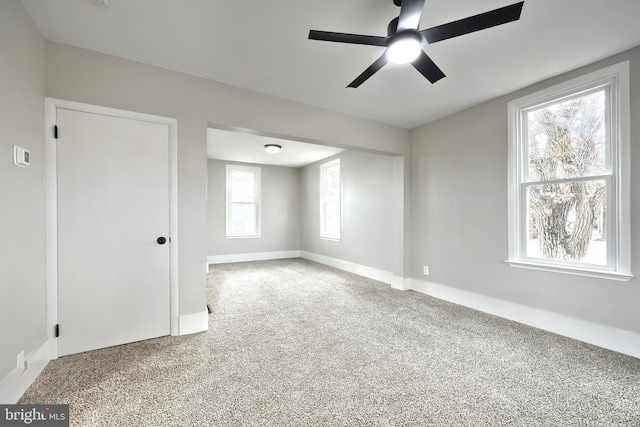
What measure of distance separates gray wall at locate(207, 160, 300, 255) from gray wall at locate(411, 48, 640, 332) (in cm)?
Answer: 391

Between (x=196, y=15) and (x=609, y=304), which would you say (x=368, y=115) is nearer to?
(x=196, y=15)

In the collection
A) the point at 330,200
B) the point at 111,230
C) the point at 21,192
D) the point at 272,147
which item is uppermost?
the point at 272,147

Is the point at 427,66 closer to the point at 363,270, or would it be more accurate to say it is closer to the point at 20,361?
the point at 20,361

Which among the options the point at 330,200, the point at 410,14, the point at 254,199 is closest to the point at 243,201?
the point at 254,199

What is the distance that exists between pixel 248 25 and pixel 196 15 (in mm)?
355

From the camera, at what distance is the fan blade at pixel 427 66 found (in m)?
1.92

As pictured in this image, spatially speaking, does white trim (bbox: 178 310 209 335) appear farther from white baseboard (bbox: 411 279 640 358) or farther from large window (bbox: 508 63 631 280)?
large window (bbox: 508 63 631 280)

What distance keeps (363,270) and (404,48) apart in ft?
13.6

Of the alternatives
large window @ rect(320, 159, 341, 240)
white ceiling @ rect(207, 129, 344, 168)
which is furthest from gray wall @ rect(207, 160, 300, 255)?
large window @ rect(320, 159, 341, 240)

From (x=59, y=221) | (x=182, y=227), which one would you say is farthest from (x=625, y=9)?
(x=59, y=221)

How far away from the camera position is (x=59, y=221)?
87.7 inches

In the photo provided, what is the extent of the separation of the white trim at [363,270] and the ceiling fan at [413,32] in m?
3.32

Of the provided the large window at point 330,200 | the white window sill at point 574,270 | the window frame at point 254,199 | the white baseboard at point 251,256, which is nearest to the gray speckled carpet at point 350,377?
the white window sill at point 574,270

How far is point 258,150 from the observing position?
5656 millimetres
